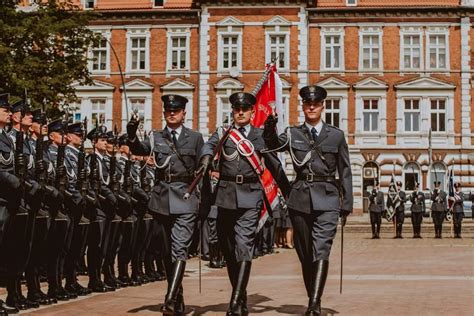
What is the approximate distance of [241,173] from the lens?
9430 millimetres

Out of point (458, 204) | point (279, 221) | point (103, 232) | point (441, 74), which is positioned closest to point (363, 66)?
point (441, 74)

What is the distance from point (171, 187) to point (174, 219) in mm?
358

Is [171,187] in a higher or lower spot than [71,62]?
lower

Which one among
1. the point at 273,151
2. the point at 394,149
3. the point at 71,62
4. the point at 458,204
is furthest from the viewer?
the point at 394,149

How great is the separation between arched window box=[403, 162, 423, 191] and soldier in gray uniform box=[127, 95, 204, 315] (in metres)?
42.6

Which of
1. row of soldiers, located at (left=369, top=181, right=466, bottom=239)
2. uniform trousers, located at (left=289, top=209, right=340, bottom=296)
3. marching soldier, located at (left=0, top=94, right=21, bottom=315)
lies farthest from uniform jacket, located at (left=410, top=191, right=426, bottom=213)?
marching soldier, located at (left=0, top=94, right=21, bottom=315)

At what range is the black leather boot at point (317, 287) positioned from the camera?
852 centimetres

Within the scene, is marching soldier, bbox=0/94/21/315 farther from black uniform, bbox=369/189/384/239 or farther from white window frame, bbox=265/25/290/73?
white window frame, bbox=265/25/290/73

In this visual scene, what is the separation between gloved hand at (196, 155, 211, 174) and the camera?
9.16 meters

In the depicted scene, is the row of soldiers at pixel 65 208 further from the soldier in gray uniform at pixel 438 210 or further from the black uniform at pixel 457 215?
the black uniform at pixel 457 215

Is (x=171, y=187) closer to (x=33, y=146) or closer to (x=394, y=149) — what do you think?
(x=33, y=146)

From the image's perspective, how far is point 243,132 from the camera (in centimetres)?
962

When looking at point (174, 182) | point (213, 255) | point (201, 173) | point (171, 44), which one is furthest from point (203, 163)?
point (171, 44)

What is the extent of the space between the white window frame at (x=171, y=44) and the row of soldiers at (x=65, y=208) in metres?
39.0
